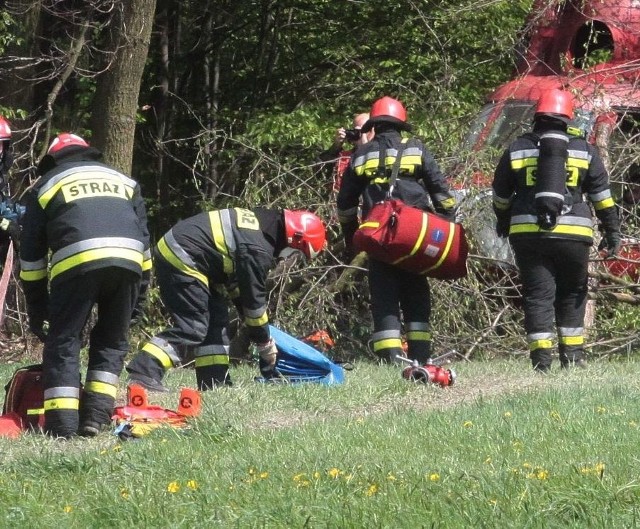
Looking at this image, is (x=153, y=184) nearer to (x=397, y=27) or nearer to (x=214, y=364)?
(x=397, y=27)

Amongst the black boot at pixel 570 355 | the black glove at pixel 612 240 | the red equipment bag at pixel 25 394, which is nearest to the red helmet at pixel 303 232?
the red equipment bag at pixel 25 394

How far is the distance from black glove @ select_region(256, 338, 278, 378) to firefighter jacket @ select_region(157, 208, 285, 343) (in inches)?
3.0

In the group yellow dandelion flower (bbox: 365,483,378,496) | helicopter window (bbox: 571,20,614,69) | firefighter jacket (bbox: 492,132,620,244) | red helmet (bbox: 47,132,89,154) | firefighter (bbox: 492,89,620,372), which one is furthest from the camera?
helicopter window (bbox: 571,20,614,69)

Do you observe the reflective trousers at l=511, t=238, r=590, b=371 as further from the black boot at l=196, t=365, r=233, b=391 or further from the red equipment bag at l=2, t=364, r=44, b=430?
the red equipment bag at l=2, t=364, r=44, b=430

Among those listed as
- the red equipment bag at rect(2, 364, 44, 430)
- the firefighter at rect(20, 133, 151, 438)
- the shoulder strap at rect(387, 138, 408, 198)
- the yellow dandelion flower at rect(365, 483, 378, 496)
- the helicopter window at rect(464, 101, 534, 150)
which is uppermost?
the helicopter window at rect(464, 101, 534, 150)

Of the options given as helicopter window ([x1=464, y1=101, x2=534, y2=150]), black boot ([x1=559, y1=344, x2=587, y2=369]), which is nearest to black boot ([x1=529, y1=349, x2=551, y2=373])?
black boot ([x1=559, y1=344, x2=587, y2=369])

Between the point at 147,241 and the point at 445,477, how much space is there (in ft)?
9.11

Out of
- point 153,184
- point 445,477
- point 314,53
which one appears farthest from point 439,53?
point 445,477

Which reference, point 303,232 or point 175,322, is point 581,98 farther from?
point 175,322

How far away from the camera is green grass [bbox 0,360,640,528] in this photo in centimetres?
468

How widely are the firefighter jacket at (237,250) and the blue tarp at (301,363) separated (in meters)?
0.57

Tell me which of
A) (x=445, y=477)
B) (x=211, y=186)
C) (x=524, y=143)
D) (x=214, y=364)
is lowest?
(x=445, y=477)

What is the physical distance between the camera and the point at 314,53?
17328 mm

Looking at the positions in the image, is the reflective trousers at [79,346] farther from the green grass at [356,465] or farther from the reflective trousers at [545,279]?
the reflective trousers at [545,279]
